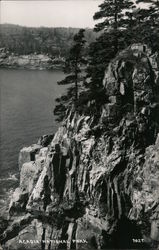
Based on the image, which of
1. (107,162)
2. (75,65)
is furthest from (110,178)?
(75,65)

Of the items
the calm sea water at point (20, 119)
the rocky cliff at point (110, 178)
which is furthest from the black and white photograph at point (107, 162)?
the calm sea water at point (20, 119)

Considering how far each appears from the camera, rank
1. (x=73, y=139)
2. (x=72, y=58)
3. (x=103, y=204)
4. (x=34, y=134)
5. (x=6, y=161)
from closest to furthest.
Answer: (x=103, y=204) → (x=73, y=139) → (x=72, y=58) → (x=6, y=161) → (x=34, y=134)

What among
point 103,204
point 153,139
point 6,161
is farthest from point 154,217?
point 6,161

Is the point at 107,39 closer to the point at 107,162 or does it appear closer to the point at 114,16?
the point at 114,16

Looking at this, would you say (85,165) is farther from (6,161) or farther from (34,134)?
(34,134)

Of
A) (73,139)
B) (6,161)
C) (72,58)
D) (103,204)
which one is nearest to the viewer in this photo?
(103,204)

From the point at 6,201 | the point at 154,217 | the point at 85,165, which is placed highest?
the point at 85,165

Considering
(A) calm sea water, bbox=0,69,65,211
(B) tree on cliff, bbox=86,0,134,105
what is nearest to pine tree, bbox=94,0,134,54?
(B) tree on cliff, bbox=86,0,134,105
